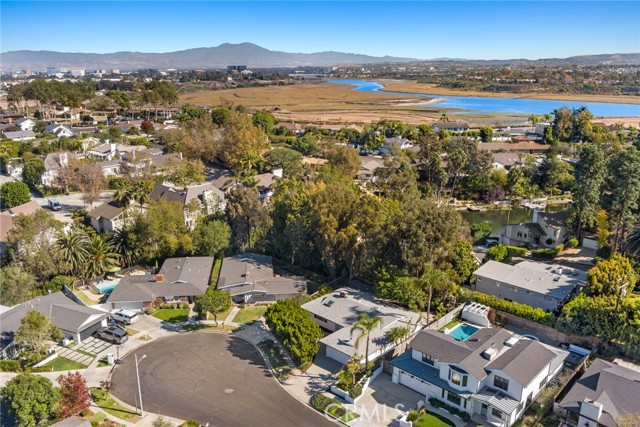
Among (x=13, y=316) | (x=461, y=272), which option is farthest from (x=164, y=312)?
(x=461, y=272)

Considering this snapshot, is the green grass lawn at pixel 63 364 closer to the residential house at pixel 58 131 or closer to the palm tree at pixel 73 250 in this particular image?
the palm tree at pixel 73 250

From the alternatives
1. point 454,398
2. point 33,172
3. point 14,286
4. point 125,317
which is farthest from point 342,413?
point 33,172

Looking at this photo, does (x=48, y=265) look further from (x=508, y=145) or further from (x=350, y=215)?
(x=508, y=145)

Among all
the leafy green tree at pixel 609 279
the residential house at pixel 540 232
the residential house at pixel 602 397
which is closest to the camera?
the residential house at pixel 602 397

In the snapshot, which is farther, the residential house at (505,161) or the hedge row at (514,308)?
the residential house at (505,161)

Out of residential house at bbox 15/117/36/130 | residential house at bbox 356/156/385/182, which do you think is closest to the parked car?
residential house at bbox 356/156/385/182

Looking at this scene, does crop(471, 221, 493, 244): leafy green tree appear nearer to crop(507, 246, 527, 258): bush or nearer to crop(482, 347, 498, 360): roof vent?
crop(507, 246, 527, 258): bush

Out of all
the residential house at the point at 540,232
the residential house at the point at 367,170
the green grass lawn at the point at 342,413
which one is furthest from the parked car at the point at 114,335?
the residential house at the point at 367,170
